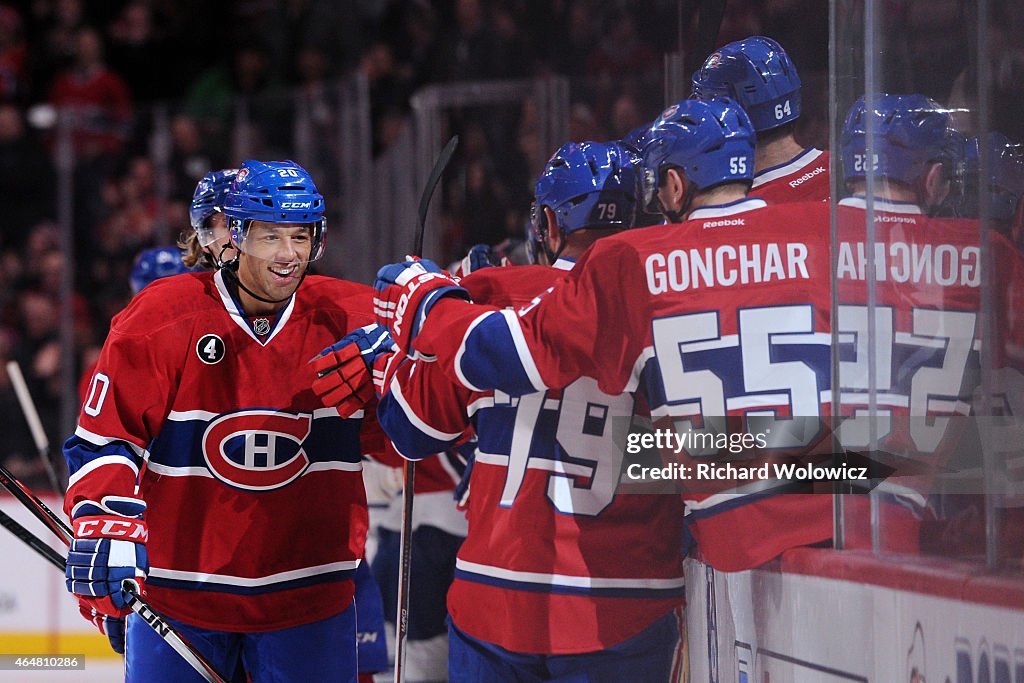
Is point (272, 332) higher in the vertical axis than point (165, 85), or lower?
lower

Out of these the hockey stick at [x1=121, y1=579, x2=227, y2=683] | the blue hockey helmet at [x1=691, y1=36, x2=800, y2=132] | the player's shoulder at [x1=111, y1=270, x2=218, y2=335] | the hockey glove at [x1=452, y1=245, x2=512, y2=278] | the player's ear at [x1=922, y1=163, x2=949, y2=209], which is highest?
the blue hockey helmet at [x1=691, y1=36, x2=800, y2=132]

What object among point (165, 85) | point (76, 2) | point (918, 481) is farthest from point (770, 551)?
point (76, 2)

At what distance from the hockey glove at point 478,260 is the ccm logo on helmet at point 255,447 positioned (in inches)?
18.8

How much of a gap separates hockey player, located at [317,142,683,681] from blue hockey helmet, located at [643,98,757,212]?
114 mm

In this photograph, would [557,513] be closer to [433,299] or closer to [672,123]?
[433,299]

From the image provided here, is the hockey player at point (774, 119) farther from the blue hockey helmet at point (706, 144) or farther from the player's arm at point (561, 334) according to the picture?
the player's arm at point (561, 334)

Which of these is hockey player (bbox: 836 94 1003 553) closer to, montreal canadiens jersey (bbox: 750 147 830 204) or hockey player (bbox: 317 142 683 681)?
montreal canadiens jersey (bbox: 750 147 830 204)

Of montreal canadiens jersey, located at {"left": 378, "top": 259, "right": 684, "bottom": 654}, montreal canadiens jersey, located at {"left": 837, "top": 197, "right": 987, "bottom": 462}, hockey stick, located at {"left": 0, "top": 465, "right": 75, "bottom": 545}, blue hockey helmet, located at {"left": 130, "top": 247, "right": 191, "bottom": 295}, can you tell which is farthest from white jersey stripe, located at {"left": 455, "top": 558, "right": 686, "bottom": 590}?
blue hockey helmet, located at {"left": 130, "top": 247, "right": 191, "bottom": 295}

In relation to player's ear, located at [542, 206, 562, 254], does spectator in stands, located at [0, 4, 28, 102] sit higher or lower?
higher

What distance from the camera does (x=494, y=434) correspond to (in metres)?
2.33

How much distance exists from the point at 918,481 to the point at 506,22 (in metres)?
1.57

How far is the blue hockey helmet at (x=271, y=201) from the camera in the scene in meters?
2.36

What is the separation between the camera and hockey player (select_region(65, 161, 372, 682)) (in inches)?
91.4

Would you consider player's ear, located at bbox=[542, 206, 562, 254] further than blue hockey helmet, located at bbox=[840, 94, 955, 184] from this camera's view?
Yes
